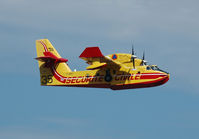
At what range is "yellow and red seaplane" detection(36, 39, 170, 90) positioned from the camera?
5112 centimetres

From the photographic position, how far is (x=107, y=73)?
169ft

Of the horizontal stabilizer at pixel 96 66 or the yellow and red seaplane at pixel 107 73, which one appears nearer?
the horizontal stabilizer at pixel 96 66

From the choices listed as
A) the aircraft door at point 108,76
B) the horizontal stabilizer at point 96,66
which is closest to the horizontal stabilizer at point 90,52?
the horizontal stabilizer at point 96,66

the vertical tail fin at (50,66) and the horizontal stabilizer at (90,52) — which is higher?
the horizontal stabilizer at (90,52)

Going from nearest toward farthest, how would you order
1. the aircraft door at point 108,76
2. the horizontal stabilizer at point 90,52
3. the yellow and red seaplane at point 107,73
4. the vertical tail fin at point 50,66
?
the horizontal stabilizer at point 90,52, the yellow and red seaplane at point 107,73, the aircraft door at point 108,76, the vertical tail fin at point 50,66

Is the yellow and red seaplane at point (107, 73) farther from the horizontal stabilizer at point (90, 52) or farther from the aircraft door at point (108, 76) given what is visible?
the horizontal stabilizer at point (90, 52)

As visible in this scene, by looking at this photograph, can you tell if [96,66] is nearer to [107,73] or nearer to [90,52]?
[90,52]

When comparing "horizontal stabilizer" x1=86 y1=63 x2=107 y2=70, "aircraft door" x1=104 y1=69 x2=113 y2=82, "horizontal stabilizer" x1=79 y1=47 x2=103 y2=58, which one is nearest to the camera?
"horizontal stabilizer" x1=79 y1=47 x2=103 y2=58

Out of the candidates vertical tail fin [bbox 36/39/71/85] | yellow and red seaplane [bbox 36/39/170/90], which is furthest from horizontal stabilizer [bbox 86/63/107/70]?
vertical tail fin [bbox 36/39/71/85]

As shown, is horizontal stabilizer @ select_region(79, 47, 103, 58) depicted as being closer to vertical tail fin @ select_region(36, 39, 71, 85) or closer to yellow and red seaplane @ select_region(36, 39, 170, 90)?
yellow and red seaplane @ select_region(36, 39, 170, 90)

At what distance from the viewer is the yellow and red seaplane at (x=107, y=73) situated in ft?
168

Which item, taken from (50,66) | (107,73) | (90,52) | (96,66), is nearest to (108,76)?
(107,73)

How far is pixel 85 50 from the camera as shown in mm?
47281

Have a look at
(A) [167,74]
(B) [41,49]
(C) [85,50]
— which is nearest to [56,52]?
(B) [41,49]
